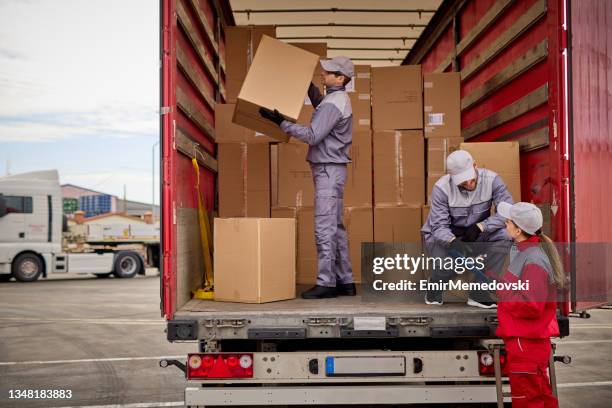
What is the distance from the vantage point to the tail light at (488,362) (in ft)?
11.4

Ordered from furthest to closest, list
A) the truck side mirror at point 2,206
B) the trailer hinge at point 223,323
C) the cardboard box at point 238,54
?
1. the truck side mirror at point 2,206
2. the cardboard box at point 238,54
3. the trailer hinge at point 223,323

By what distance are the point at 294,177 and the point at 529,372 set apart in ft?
8.04

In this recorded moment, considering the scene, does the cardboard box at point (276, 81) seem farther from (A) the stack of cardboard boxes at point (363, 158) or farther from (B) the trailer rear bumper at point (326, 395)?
(B) the trailer rear bumper at point (326, 395)

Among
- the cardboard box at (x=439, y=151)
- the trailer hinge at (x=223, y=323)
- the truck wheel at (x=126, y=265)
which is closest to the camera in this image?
the trailer hinge at (x=223, y=323)

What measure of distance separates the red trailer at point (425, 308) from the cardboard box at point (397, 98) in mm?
656

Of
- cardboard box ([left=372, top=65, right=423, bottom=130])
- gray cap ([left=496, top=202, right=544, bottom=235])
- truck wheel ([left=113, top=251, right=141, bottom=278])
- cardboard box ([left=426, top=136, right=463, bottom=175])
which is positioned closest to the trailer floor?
gray cap ([left=496, top=202, right=544, bottom=235])

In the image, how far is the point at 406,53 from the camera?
7.46 m

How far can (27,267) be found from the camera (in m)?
18.1

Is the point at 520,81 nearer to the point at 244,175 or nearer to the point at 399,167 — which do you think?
the point at 399,167

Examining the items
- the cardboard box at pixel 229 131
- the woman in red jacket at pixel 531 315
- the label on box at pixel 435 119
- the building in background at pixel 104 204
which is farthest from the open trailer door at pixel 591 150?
the building in background at pixel 104 204

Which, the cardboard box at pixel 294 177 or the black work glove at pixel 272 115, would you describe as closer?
the black work glove at pixel 272 115

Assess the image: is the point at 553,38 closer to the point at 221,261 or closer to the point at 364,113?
the point at 364,113

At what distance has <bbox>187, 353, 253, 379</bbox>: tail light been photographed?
346 cm

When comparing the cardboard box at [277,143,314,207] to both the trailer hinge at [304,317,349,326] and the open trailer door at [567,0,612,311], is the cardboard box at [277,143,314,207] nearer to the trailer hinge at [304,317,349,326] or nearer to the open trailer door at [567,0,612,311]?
the trailer hinge at [304,317,349,326]
